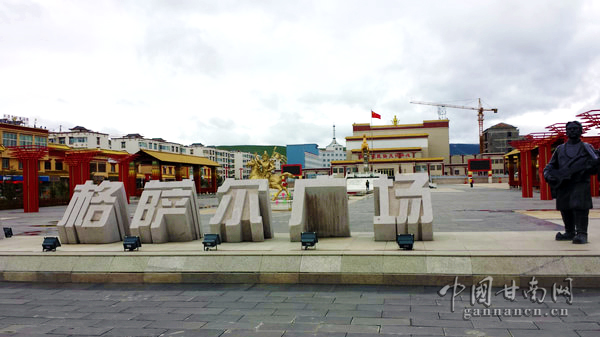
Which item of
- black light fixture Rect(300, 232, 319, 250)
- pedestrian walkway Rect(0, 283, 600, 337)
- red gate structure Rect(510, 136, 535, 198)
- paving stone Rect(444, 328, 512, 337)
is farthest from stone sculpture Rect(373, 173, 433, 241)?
red gate structure Rect(510, 136, 535, 198)

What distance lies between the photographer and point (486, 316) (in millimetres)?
5430

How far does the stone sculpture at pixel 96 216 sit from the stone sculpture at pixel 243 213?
2594mm

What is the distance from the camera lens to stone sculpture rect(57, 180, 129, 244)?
1019 centimetres

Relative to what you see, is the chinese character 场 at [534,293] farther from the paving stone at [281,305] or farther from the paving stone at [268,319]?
the paving stone at [268,319]

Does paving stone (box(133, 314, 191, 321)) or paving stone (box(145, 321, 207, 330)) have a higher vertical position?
paving stone (box(145, 321, 207, 330))

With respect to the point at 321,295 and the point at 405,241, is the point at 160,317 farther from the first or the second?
the point at 405,241

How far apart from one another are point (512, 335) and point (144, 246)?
769cm

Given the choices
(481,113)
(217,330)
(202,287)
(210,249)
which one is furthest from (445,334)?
(481,113)

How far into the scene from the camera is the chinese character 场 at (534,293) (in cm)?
607

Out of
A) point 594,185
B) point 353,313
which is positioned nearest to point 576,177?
point 353,313

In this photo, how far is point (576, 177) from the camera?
26.2 ft

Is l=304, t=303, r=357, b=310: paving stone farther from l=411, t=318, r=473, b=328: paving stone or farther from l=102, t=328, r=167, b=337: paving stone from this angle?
l=102, t=328, r=167, b=337: paving stone

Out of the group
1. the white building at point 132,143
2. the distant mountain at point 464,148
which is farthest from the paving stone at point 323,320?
the distant mountain at point 464,148

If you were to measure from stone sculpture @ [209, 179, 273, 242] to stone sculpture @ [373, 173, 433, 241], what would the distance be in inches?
106
